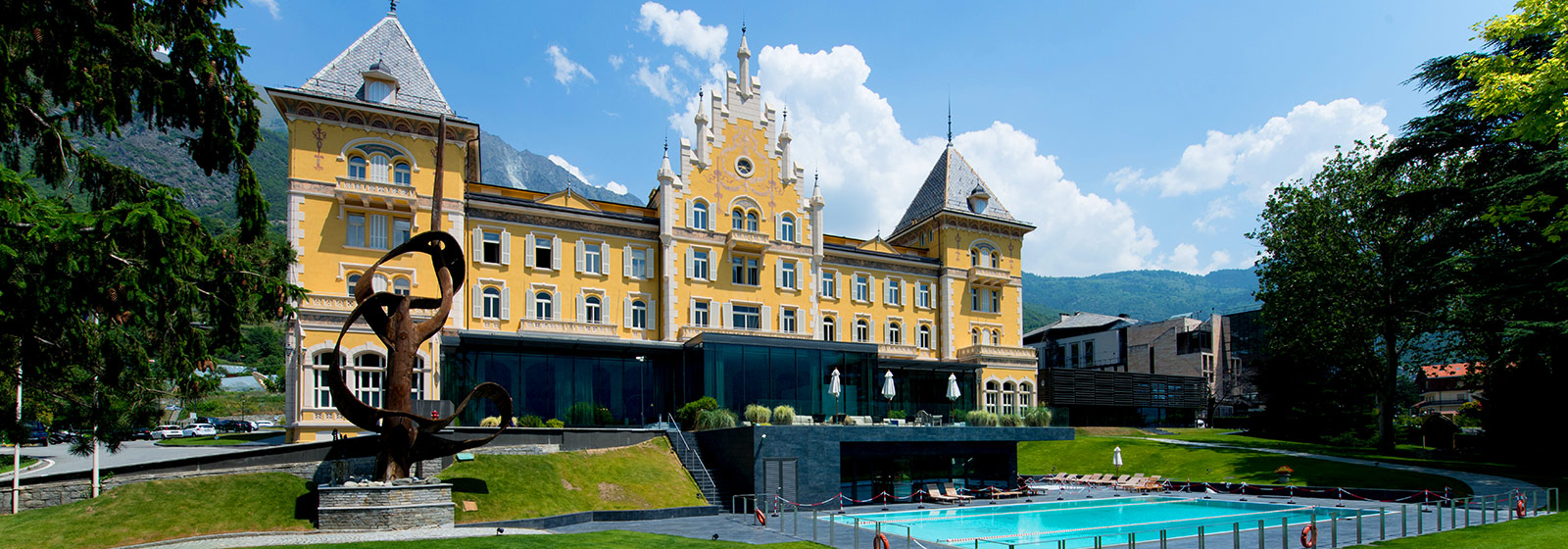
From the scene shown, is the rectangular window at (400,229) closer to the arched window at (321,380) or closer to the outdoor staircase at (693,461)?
the arched window at (321,380)

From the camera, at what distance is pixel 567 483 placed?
1062 inches

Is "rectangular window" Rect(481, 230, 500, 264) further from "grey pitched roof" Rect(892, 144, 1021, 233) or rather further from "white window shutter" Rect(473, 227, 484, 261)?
"grey pitched roof" Rect(892, 144, 1021, 233)

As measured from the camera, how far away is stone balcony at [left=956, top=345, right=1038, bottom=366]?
51.2m

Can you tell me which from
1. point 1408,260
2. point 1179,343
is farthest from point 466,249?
point 1179,343

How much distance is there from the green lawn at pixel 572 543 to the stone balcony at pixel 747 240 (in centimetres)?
2461

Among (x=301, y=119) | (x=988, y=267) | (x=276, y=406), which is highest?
(x=301, y=119)

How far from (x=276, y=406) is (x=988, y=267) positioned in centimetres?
6609

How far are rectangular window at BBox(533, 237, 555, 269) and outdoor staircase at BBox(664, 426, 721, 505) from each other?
1089cm

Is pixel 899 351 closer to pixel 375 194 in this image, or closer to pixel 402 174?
pixel 402 174

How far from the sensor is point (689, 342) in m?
38.1

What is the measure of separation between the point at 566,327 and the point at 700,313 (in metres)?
6.73

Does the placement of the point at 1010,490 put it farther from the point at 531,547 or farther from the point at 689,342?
the point at 531,547

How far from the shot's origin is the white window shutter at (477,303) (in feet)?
125

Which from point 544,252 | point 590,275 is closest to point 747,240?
point 590,275
